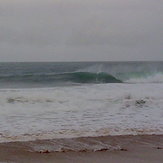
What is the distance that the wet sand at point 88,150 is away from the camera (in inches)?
194

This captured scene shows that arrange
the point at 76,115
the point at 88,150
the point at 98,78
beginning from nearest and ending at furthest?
the point at 88,150, the point at 76,115, the point at 98,78

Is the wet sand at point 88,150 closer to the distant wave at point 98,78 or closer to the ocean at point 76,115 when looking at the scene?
the ocean at point 76,115

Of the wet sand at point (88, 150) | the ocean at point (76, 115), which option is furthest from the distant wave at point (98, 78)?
the wet sand at point (88, 150)

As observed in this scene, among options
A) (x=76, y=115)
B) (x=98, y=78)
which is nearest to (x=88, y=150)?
(x=76, y=115)

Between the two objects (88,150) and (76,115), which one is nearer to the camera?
(88,150)

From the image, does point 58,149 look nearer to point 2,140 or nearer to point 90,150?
point 90,150

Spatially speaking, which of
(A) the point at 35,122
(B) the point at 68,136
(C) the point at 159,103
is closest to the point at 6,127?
(A) the point at 35,122

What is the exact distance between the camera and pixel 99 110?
31.6ft

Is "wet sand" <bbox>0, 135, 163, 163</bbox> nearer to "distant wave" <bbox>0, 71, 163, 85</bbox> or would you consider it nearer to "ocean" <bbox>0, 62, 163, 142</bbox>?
"ocean" <bbox>0, 62, 163, 142</bbox>

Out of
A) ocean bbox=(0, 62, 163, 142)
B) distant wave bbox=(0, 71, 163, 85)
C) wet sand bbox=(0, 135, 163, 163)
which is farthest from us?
distant wave bbox=(0, 71, 163, 85)

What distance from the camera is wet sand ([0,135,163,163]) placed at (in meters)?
4.93

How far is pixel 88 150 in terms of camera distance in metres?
5.48

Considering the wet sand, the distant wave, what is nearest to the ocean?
the wet sand

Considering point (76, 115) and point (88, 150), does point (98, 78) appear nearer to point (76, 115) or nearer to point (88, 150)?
point (76, 115)
